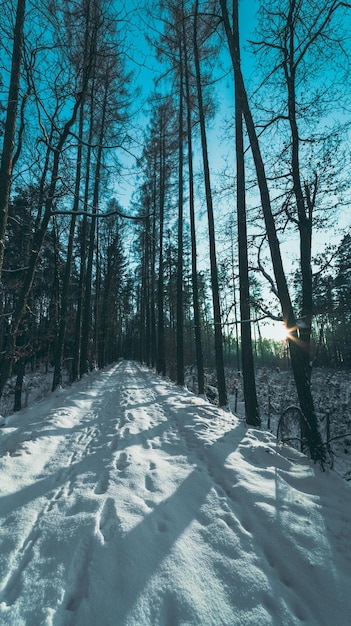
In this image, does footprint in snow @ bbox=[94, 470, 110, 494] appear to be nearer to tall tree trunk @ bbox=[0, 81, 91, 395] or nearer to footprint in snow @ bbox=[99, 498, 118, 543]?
footprint in snow @ bbox=[99, 498, 118, 543]

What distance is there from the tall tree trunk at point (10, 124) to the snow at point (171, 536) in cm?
317

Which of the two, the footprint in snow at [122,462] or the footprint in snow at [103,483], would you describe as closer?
the footprint in snow at [103,483]

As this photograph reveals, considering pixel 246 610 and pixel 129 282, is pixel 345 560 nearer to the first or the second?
pixel 246 610

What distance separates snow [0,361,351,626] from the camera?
1634 mm

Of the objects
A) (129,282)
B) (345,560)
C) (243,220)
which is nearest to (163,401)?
(243,220)

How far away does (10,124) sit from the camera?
413cm

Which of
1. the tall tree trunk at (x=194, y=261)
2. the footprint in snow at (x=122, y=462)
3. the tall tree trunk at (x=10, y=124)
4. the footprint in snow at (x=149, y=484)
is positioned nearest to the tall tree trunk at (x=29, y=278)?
the tall tree trunk at (x=10, y=124)

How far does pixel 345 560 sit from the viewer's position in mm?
2059

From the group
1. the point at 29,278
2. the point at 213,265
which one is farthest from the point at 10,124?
the point at 213,265

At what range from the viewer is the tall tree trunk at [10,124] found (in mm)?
3875

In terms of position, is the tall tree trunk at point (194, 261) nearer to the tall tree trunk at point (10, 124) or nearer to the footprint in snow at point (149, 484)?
the footprint in snow at point (149, 484)

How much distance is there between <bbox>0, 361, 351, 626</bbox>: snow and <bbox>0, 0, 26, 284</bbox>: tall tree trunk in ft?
10.4

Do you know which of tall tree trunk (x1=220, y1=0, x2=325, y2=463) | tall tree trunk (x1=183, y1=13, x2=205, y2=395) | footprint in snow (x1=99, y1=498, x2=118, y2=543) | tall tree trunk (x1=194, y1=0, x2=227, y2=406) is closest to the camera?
footprint in snow (x1=99, y1=498, x2=118, y2=543)

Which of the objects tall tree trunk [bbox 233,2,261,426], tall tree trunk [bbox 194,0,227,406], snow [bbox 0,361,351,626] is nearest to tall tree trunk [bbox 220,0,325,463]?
snow [bbox 0,361,351,626]
